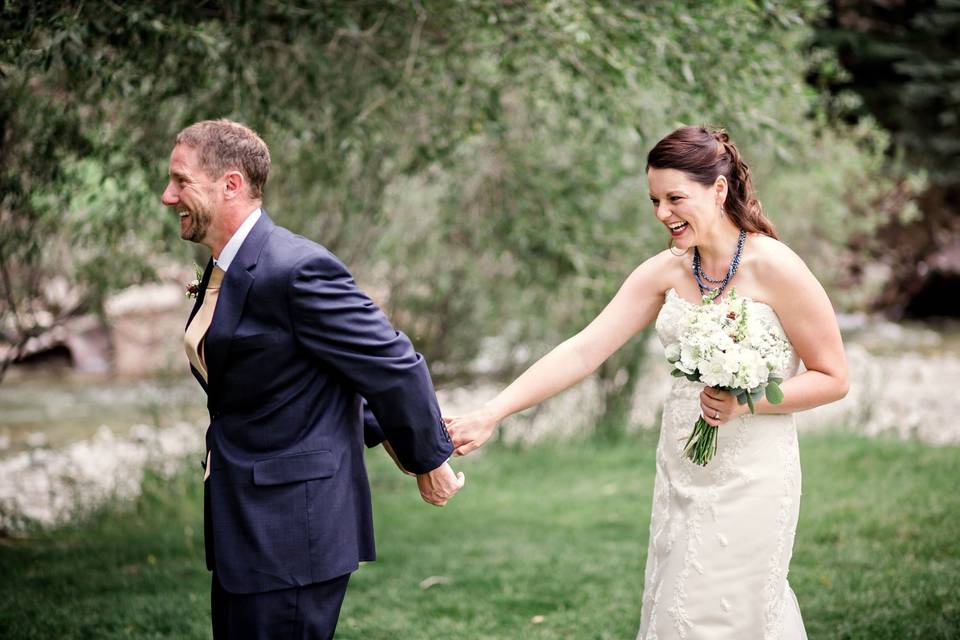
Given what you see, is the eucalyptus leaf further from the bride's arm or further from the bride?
the bride's arm

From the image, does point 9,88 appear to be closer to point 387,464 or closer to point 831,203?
point 387,464

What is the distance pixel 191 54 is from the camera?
5.65m

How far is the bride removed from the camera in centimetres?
351

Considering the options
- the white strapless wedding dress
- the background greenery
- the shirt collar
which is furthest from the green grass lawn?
the shirt collar

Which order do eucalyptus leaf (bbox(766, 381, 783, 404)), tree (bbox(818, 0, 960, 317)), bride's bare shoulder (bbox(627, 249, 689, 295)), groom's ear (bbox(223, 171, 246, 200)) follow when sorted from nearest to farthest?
groom's ear (bbox(223, 171, 246, 200))
eucalyptus leaf (bbox(766, 381, 783, 404))
bride's bare shoulder (bbox(627, 249, 689, 295))
tree (bbox(818, 0, 960, 317))

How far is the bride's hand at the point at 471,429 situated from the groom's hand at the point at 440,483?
1.47 feet

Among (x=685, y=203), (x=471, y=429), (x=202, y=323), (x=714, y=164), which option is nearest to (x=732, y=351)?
(x=685, y=203)

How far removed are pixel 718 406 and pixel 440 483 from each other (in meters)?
1.00

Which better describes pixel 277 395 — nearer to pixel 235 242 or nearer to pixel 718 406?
pixel 235 242

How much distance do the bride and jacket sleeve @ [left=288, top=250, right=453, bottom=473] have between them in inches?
40.0

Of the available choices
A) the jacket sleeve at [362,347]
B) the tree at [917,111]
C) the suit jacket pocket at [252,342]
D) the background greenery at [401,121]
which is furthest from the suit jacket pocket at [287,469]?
the tree at [917,111]

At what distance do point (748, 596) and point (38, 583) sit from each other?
4485mm

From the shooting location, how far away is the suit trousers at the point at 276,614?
3162mm

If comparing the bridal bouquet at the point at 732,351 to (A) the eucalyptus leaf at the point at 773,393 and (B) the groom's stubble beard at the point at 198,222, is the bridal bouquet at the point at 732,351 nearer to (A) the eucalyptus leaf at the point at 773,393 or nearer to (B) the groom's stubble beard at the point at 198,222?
(A) the eucalyptus leaf at the point at 773,393
